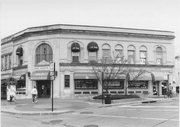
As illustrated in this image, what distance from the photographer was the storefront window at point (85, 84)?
96.7ft

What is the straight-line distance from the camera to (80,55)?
97.8ft

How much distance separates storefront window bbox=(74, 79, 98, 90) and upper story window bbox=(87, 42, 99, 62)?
2.82 meters

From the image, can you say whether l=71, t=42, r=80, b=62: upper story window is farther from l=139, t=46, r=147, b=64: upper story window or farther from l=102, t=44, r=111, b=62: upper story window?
l=139, t=46, r=147, b=64: upper story window

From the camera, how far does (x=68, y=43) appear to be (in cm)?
2930

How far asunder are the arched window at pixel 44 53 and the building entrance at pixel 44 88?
9.21ft

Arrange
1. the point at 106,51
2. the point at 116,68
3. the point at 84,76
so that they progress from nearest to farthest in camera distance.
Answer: the point at 84,76 → the point at 116,68 → the point at 106,51

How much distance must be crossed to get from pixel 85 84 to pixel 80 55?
154 inches

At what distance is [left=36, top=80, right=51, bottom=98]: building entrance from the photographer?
29.7 metres

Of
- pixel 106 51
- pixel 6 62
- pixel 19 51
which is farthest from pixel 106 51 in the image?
pixel 6 62

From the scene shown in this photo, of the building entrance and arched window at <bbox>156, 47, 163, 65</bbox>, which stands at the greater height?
arched window at <bbox>156, 47, 163, 65</bbox>

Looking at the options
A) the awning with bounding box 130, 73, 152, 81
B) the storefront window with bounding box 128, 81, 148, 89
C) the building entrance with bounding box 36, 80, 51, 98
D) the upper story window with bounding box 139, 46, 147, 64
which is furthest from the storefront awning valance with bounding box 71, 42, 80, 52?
the upper story window with bounding box 139, 46, 147, 64

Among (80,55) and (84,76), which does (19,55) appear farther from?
(84,76)

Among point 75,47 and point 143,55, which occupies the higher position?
point 75,47

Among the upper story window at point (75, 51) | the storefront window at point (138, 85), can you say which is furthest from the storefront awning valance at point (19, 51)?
the storefront window at point (138, 85)
